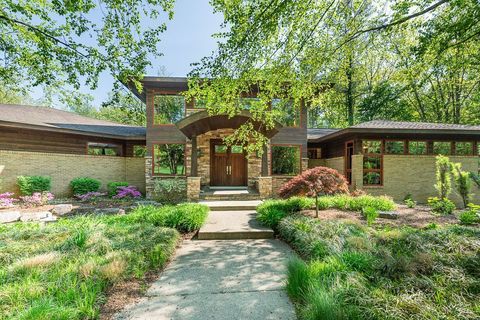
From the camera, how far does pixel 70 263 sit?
130 inches

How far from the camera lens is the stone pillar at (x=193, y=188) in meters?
9.30

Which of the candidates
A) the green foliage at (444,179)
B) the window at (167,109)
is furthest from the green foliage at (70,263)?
the green foliage at (444,179)

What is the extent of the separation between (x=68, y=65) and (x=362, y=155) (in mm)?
11510

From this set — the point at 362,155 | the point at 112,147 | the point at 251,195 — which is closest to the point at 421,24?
the point at 362,155

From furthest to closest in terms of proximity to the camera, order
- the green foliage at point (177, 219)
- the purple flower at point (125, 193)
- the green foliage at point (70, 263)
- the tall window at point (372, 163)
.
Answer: the tall window at point (372, 163)
the purple flower at point (125, 193)
the green foliage at point (177, 219)
the green foliage at point (70, 263)

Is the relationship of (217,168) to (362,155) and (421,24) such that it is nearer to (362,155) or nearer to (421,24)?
(362,155)

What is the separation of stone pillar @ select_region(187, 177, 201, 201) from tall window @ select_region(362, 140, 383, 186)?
8039 millimetres

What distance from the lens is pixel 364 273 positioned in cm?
282

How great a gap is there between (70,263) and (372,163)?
39.3 feet

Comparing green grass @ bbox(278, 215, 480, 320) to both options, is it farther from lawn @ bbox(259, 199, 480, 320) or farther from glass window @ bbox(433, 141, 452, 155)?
glass window @ bbox(433, 141, 452, 155)

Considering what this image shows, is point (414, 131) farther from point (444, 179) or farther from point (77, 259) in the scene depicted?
point (77, 259)

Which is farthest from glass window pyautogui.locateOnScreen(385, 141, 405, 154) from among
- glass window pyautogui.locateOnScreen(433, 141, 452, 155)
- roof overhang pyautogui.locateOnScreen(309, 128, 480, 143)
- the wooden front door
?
the wooden front door

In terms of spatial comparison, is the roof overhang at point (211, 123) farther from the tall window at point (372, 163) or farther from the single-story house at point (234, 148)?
the tall window at point (372, 163)

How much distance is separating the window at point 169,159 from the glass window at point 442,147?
41.8 feet
